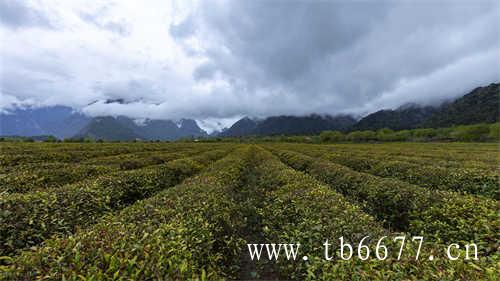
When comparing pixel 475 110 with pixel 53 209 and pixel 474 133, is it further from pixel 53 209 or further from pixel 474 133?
pixel 53 209

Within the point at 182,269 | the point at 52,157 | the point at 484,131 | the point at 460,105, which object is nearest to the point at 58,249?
the point at 182,269

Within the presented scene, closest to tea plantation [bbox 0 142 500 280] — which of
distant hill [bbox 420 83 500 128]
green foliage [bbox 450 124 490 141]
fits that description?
green foliage [bbox 450 124 490 141]

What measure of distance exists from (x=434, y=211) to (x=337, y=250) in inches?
168

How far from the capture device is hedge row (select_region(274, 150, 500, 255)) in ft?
Answer: 15.1

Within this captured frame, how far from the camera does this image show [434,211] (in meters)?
5.85

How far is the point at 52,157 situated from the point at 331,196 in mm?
24915

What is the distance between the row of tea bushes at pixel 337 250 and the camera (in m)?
2.89

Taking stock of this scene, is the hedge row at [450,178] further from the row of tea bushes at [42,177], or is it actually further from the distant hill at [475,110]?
the distant hill at [475,110]

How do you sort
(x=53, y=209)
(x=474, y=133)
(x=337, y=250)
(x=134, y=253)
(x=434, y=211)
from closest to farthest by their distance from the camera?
(x=134, y=253) → (x=337, y=250) → (x=53, y=209) → (x=434, y=211) → (x=474, y=133)

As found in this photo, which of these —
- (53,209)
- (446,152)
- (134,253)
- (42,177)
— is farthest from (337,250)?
(446,152)

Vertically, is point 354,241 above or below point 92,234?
below

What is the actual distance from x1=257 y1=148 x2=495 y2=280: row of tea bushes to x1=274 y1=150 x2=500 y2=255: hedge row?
4.26ft

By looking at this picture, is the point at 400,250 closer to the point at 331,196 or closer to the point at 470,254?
the point at 470,254

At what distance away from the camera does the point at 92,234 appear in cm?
343
